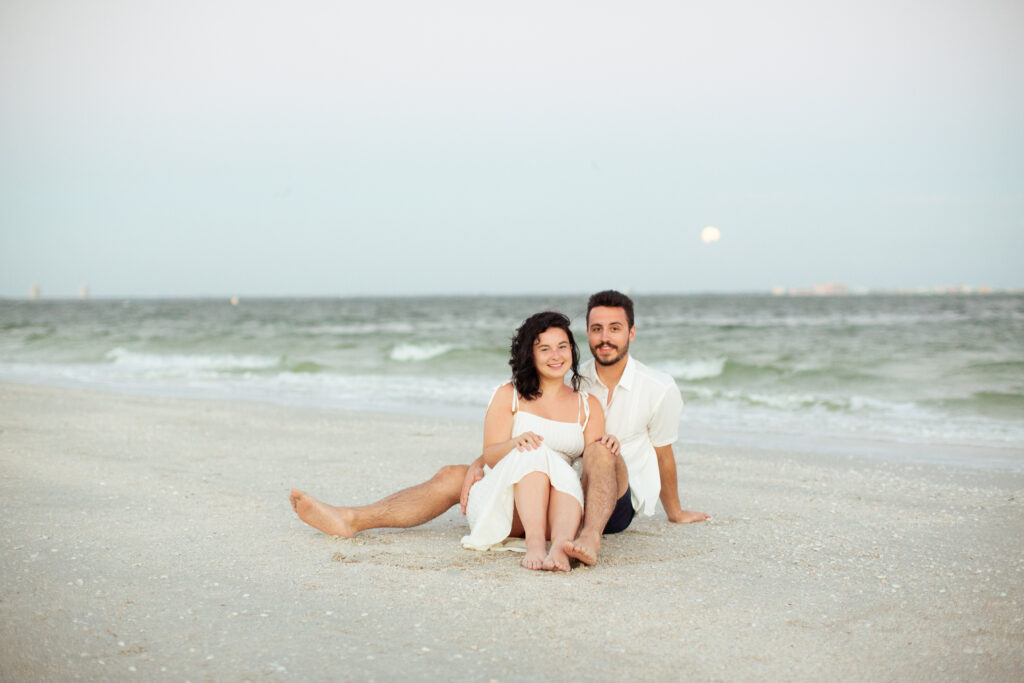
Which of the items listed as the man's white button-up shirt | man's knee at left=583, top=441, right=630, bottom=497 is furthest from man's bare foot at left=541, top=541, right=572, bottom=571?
the man's white button-up shirt

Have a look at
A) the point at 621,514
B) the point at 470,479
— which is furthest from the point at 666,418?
the point at 470,479

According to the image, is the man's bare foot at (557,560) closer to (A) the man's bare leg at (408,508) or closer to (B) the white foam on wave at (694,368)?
(A) the man's bare leg at (408,508)

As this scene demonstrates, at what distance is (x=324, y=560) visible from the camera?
Result: 4.13 metres

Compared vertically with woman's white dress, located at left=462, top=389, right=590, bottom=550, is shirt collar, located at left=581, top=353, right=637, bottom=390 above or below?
above

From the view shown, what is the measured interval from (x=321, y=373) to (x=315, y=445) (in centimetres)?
1071

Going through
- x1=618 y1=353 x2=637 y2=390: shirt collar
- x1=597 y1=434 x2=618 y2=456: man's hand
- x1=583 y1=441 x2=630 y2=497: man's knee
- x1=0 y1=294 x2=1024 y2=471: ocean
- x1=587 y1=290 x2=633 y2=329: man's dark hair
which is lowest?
x1=0 y1=294 x2=1024 y2=471: ocean

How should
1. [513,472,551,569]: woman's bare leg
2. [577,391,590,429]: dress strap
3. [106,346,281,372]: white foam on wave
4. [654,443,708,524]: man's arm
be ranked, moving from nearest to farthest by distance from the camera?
[513,472,551,569]: woman's bare leg → [577,391,590,429]: dress strap → [654,443,708,524]: man's arm → [106,346,281,372]: white foam on wave

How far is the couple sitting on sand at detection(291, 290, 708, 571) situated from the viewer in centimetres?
408

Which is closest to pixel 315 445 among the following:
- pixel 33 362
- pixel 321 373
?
pixel 321 373

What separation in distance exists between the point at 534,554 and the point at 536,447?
530 millimetres

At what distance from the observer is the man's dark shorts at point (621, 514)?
4.39m

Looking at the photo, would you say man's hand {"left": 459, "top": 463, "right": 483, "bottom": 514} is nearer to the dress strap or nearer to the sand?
the sand

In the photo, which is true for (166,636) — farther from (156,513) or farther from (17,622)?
(156,513)

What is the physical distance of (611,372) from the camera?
4715 mm
